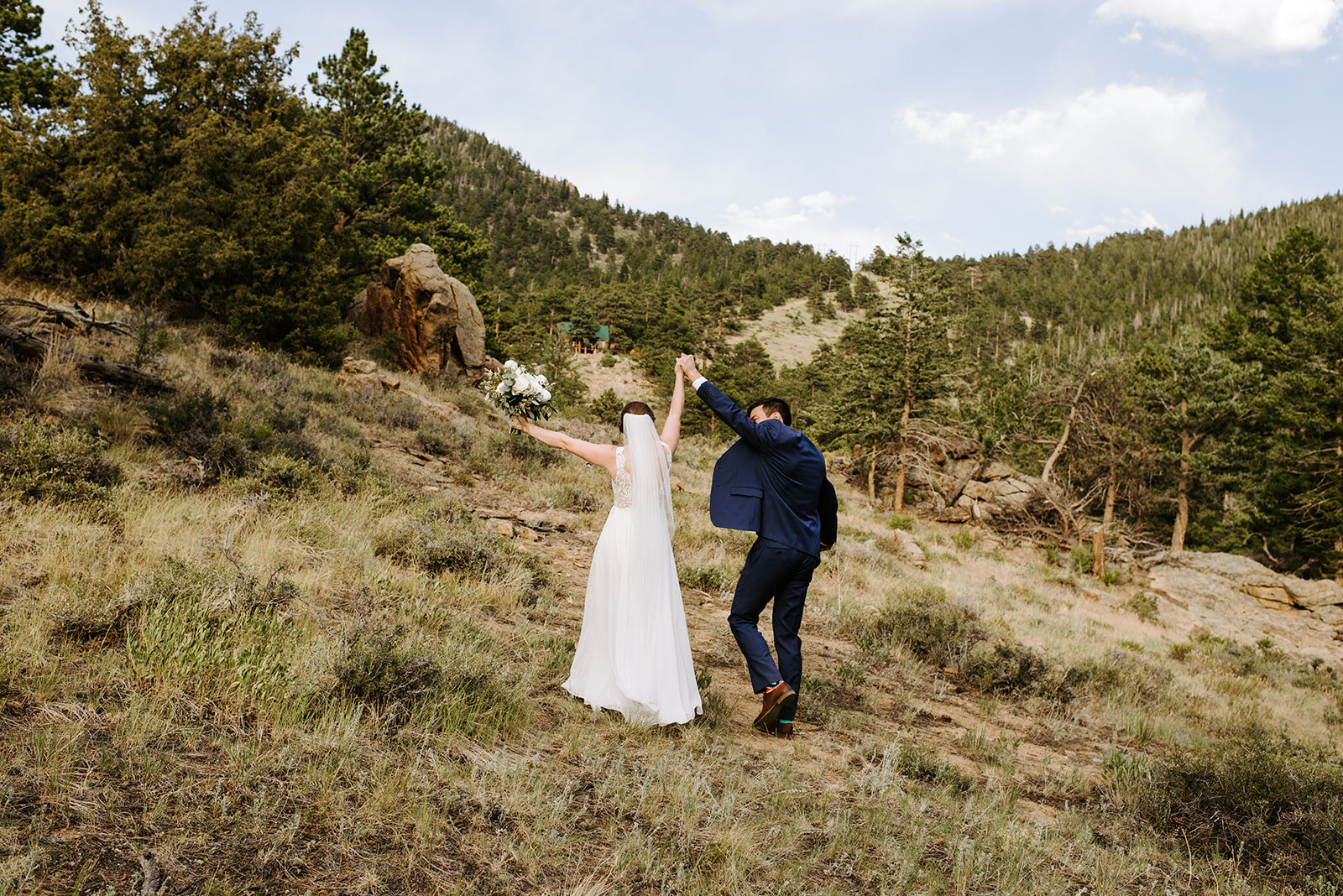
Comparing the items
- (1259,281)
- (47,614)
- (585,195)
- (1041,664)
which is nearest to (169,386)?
(47,614)

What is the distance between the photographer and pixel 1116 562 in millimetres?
22172

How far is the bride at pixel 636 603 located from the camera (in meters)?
4.39

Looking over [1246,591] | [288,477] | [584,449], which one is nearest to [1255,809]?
[584,449]

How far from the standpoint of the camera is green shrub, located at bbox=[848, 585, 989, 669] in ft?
25.6

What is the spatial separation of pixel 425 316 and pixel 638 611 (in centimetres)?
1691

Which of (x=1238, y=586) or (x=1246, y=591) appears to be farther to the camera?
(x=1238, y=586)

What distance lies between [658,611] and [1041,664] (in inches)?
216

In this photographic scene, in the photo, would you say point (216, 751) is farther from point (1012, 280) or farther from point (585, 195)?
point (585, 195)

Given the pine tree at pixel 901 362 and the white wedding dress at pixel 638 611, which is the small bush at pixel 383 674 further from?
the pine tree at pixel 901 362

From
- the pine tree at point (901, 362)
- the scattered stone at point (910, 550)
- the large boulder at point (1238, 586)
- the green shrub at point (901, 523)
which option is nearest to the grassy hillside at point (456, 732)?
the scattered stone at point (910, 550)

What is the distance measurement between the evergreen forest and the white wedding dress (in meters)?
13.9

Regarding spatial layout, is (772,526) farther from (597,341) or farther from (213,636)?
(597,341)

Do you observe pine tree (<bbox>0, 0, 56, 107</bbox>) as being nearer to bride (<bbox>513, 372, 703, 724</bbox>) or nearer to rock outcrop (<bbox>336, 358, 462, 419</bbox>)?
rock outcrop (<bbox>336, 358, 462, 419</bbox>)

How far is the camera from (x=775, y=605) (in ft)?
15.5
